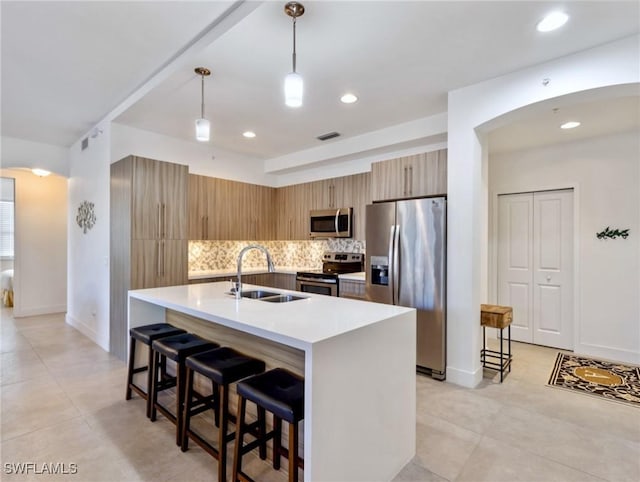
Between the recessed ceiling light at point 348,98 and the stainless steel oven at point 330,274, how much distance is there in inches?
85.3

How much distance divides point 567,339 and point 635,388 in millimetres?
1185

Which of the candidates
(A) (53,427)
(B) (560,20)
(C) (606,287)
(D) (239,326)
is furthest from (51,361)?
(C) (606,287)

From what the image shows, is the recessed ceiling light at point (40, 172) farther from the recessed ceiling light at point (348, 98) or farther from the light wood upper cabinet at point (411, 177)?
the light wood upper cabinet at point (411, 177)

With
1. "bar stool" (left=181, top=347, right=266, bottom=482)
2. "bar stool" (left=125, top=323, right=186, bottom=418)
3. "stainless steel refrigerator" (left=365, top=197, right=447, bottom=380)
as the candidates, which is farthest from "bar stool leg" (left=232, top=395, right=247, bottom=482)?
"stainless steel refrigerator" (left=365, top=197, right=447, bottom=380)

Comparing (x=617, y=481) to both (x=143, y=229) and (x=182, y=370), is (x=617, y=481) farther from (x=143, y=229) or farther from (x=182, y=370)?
(x=143, y=229)

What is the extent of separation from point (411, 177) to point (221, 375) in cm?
287

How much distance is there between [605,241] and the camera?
399cm

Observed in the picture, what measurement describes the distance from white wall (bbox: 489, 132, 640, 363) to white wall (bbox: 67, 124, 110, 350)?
230 inches

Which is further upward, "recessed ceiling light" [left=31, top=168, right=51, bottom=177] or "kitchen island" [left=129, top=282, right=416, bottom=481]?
"recessed ceiling light" [left=31, top=168, right=51, bottom=177]

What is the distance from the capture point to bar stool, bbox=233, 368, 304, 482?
1.56 m

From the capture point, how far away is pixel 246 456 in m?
2.16

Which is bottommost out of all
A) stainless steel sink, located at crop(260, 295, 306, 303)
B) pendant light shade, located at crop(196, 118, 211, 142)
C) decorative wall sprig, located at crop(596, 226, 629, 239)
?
stainless steel sink, located at crop(260, 295, 306, 303)

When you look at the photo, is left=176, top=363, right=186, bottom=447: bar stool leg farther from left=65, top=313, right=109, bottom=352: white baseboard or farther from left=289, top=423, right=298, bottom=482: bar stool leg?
left=65, top=313, right=109, bottom=352: white baseboard

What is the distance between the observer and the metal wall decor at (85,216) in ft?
15.3
